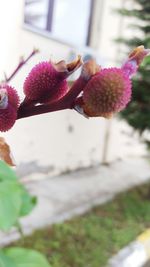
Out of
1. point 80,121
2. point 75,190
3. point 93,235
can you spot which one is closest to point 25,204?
point 93,235

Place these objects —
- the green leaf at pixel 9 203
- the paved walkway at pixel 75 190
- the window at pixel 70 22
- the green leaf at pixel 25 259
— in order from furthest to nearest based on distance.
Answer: the paved walkway at pixel 75 190, the window at pixel 70 22, the green leaf at pixel 25 259, the green leaf at pixel 9 203

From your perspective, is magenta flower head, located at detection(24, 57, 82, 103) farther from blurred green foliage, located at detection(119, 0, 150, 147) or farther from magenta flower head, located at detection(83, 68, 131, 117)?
blurred green foliage, located at detection(119, 0, 150, 147)

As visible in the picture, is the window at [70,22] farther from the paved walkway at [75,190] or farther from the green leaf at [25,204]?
the green leaf at [25,204]

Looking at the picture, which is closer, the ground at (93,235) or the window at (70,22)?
the ground at (93,235)

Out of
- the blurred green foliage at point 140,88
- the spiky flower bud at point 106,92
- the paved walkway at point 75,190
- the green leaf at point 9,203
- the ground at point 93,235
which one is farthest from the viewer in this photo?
the blurred green foliage at point 140,88

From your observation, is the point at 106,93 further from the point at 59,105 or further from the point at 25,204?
the point at 25,204

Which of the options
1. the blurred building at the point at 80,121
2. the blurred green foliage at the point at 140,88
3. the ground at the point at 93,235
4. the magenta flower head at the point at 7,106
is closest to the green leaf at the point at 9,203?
the magenta flower head at the point at 7,106

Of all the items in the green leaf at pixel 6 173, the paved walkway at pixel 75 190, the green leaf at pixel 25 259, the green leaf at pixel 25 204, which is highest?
the green leaf at pixel 6 173
